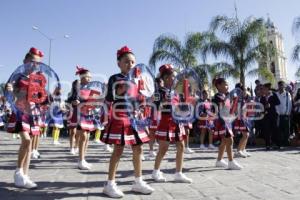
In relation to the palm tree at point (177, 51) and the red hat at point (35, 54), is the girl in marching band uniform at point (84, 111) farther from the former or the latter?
the palm tree at point (177, 51)

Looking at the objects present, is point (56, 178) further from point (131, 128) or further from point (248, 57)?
point (248, 57)

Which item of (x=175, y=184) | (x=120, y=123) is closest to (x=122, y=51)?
(x=120, y=123)

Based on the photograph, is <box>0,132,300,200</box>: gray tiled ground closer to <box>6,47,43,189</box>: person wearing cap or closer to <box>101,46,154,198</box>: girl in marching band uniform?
<box>6,47,43,189</box>: person wearing cap

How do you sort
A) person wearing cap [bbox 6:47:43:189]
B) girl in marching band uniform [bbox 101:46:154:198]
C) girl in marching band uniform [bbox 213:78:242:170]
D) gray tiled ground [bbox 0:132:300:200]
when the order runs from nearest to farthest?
1. gray tiled ground [bbox 0:132:300:200]
2. girl in marching band uniform [bbox 101:46:154:198]
3. person wearing cap [bbox 6:47:43:189]
4. girl in marching band uniform [bbox 213:78:242:170]

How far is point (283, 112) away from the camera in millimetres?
12367

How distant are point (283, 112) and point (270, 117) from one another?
0.44 metres

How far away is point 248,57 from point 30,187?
18.1 m

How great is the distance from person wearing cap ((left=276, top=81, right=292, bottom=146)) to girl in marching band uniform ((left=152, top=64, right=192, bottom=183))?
22.4 ft

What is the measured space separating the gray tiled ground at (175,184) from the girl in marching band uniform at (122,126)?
13.3 inches

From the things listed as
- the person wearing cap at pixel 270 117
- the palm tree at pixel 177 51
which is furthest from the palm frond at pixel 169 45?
the person wearing cap at pixel 270 117

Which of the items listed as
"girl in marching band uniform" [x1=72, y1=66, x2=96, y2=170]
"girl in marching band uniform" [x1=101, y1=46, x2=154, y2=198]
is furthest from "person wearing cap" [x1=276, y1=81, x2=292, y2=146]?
"girl in marching band uniform" [x1=101, y1=46, x2=154, y2=198]

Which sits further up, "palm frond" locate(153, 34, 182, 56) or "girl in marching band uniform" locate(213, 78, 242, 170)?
"palm frond" locate(153, 34, 182, 56)

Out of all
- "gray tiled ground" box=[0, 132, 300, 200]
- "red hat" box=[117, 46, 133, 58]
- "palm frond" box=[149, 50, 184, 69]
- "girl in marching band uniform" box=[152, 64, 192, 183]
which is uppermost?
"palm frond" box=[149, 50, 184, 69]

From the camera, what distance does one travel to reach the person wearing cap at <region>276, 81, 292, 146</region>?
40.1 ft
